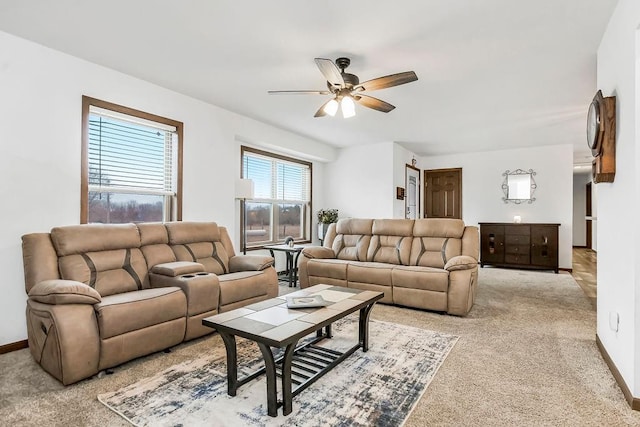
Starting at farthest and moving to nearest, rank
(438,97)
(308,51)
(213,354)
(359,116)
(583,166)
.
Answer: (583,166)
(359,116)
(438,97)
(308,51)
(213,354)

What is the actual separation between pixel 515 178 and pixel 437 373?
19.2 ft

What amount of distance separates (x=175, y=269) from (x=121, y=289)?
45cm

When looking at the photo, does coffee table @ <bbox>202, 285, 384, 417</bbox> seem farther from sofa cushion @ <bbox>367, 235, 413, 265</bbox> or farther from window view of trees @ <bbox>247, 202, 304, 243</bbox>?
window view of trees @ <bbox>247, 202, 304, 243</bbox>

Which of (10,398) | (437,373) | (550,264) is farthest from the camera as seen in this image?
(550,264)

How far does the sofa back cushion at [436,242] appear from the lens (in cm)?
418

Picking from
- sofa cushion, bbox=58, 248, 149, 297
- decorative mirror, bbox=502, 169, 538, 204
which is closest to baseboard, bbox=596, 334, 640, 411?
sofa cushion, bbox=58, 248, 149, 297

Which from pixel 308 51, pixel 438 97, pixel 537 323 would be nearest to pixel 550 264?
pixel 537 323

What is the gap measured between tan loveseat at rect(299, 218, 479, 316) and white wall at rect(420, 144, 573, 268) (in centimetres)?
335

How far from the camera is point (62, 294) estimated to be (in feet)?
7.08

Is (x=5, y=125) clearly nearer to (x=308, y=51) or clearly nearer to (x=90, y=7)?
(x=90, y=7)

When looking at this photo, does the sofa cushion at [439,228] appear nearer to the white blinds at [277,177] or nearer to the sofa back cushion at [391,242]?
the sofa back cushion at [391,242]

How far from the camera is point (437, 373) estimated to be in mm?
2279

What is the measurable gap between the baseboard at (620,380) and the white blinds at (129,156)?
4.22 metres

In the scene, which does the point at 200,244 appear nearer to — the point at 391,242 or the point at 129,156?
the point at 129,156
